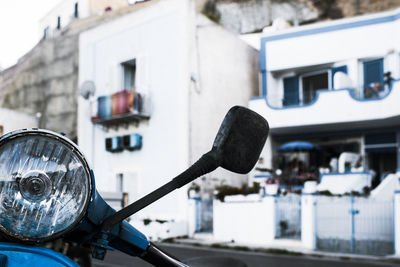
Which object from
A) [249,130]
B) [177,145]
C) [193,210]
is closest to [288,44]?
[177,145]

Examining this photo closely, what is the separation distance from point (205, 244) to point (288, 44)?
375 inches

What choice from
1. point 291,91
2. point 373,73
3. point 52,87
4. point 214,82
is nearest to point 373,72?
point 373,73

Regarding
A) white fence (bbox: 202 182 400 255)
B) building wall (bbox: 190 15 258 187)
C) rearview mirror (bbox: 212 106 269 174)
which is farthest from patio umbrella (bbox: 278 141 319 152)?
rearview mirror (bbox: 212 106 269 174)

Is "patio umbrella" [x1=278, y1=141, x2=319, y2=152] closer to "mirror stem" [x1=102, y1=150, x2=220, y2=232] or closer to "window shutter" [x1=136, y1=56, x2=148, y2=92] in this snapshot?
"window shutter" [x1=136, y1=56, x2=148, y2=92]

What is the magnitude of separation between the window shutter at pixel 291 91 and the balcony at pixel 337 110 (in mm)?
1818

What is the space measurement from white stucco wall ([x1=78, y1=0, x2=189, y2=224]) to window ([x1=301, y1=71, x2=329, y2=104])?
602 cm

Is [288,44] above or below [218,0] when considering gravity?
below

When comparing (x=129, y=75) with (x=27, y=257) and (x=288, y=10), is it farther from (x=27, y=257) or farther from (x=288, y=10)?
(x=288, y=10)

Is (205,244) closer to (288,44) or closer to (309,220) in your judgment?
(309,220)

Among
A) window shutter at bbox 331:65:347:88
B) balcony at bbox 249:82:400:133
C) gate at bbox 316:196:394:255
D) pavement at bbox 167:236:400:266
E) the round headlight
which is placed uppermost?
window shutter at bbox 331:65:347:88

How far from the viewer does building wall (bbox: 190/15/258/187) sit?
1794 centimetres

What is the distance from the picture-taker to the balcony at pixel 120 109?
18031 millimetres

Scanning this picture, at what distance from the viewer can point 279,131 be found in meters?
19.8

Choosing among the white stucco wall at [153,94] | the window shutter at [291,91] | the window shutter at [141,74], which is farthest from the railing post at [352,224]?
the window shutter at [141,74]
